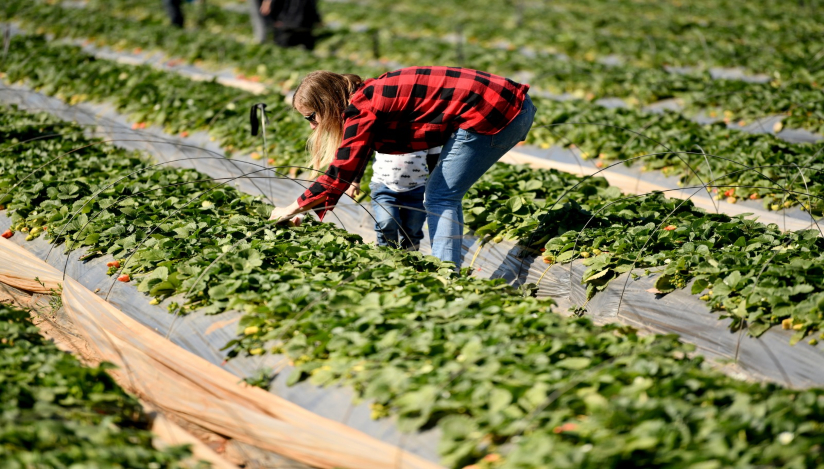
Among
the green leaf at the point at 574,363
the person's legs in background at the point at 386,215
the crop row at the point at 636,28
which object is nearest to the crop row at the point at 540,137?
the person's legs in background at the point at 386,215

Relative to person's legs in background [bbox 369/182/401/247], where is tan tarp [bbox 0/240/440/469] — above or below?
below

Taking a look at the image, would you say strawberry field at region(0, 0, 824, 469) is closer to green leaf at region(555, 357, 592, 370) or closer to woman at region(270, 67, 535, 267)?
green leaf at region(555, 357, 592, 370)

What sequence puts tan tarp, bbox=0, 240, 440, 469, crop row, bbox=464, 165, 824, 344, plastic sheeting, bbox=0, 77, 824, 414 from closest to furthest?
tan tarp, bbox=0, 240, 440, 469
plastic sheeting, bbox=0, 77, 824, 414
crop row, bbox=464, 165, 824, 344

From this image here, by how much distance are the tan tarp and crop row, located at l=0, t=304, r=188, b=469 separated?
0.96ft

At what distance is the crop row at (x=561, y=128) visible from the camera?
4531mm

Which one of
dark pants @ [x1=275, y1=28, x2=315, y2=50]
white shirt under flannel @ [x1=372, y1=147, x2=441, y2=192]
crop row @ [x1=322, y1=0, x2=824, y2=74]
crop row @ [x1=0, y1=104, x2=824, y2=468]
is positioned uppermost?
crop row @ [x1=322, y1=0, x2=824, y2=74]

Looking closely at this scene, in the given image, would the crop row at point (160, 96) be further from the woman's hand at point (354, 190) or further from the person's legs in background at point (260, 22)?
the person's legs in background at point (260, 22)

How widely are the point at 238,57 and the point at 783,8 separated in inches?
Result: 388

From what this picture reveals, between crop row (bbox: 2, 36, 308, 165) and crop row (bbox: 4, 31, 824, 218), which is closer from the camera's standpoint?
crop row (bbox: 4, 31, 824, 218)

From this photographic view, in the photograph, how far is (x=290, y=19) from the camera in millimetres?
10203

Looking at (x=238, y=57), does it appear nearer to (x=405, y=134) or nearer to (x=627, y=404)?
(x=405, y=134)

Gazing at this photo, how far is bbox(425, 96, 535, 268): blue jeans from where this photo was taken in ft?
9.98

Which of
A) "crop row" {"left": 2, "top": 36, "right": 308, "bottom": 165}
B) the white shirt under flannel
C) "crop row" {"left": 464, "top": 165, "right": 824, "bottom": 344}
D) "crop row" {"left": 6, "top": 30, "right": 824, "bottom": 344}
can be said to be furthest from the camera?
"crop row" {"left": 2, "top": 36, "right": 308, "bottom": 165}

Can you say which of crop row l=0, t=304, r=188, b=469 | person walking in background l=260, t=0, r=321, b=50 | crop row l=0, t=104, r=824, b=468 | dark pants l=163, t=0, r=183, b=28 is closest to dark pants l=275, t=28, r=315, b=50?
person walking in background l=260, t=0, r=321, b=50
